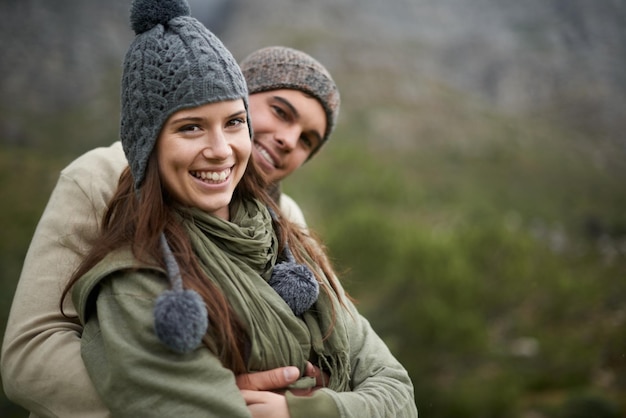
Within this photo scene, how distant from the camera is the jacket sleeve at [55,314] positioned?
5.13 feet

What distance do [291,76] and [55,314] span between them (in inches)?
57.6

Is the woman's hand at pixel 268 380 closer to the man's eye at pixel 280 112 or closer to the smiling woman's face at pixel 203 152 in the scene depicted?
the smiling woman's face at pixel 203 152

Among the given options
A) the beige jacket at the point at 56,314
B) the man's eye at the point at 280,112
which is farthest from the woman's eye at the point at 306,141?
the beige jacket at the point at 56,314

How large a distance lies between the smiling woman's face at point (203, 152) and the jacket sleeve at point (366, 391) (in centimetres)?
62

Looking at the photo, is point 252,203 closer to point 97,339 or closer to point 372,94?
point 97,339

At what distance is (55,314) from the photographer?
5.65ft

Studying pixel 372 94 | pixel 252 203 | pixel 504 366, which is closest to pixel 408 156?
pixel 372 94

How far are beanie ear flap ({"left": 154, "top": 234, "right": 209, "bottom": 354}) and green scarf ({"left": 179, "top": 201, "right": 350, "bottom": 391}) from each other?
14cm

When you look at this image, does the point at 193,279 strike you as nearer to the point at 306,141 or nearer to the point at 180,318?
the point at 180,318

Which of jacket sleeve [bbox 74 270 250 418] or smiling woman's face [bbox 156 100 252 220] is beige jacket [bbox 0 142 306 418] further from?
smiling woman's face [bbox 156 100 252 220]

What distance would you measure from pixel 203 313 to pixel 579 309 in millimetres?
14576

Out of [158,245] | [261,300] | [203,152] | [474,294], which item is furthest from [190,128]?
[474,294]

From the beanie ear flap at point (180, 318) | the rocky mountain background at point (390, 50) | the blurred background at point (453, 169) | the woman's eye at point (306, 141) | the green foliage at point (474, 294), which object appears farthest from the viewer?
the rocky mountain background at point (390, 50)

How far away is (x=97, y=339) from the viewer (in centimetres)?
147
